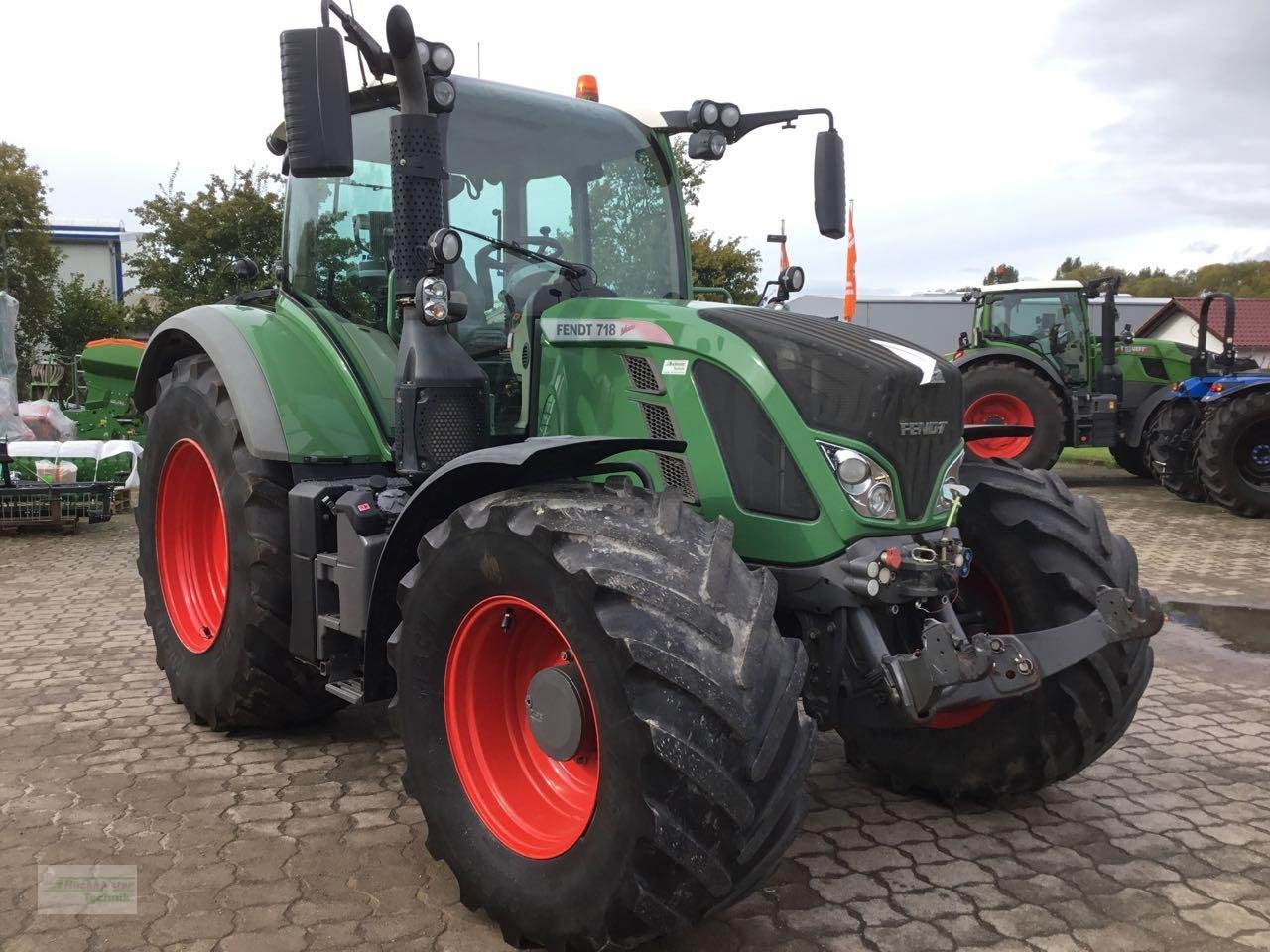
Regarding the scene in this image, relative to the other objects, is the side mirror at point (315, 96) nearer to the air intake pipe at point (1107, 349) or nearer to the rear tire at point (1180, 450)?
the rear tire at point (1180, 450)

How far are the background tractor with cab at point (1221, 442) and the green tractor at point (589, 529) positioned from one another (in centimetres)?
898

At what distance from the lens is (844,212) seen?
13.6 feet

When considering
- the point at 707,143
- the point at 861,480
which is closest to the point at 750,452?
the point at 861,480

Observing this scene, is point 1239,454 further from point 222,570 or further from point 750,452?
point 222,570

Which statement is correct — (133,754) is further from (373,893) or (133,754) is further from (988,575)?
(988,575)

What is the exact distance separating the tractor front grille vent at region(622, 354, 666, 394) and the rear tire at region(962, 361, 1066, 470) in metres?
10.5

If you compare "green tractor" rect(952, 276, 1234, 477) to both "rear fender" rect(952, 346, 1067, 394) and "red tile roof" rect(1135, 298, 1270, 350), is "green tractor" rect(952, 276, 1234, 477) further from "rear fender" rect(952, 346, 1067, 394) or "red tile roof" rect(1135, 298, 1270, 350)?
"red tile roof" rect(1135, 298, 1270, 350)

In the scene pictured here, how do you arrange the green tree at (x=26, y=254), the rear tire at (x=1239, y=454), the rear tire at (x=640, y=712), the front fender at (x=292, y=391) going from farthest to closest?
1. the green tree at (x=26, y=254)
2. the rear tire at (x=1239, y=454)
3. the front fender at (x=292, y=391)
4. the rear tire at (x=640, y=712)

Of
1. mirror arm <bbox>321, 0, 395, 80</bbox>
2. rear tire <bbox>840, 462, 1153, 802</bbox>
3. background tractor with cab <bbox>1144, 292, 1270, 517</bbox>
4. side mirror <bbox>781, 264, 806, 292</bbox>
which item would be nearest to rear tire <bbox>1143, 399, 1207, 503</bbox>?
background tractor with cab <bbox>1144, 292, 1270, 517</bbox>

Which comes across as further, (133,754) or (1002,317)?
(1002,317)

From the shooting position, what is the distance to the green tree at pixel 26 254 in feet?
89.9

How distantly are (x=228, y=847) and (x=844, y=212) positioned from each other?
3105mm

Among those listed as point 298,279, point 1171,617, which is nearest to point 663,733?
point 298,279

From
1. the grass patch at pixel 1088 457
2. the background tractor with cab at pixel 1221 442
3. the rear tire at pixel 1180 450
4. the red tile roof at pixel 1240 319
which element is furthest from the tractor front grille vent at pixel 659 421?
the red tile roof at pixel 1240 319
